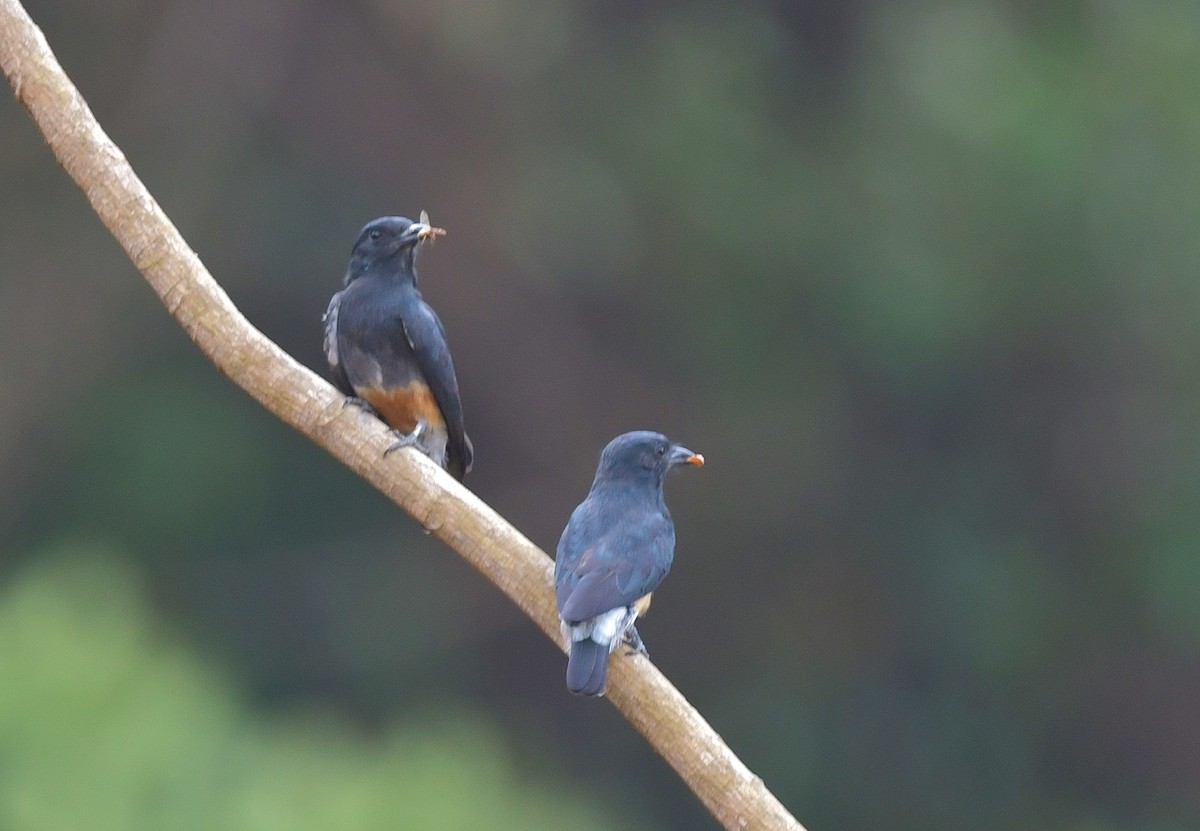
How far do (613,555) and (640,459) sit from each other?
0.67m

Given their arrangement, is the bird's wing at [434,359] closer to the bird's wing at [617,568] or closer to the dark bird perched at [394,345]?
the dark bird perched at [394,345]

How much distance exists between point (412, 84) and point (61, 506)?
4203 millimetres

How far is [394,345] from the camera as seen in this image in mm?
6656

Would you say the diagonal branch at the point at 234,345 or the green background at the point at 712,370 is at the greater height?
the diagonal branch at the point at 234,345

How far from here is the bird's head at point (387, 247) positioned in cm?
672

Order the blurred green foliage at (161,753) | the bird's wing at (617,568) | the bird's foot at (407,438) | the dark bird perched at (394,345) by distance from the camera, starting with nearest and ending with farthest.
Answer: the bird's foot at (407,438) → the bird's wing at (617,568) → the dark bird perched at (394,345) → the blurred green foliage at (161,753)

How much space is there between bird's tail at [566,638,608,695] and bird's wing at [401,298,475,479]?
1788 mm

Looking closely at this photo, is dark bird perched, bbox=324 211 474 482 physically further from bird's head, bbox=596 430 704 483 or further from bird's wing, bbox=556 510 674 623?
bird's wing, bbox=556 510 674 623

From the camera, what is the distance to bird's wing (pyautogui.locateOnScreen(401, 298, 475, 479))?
670 centimetres

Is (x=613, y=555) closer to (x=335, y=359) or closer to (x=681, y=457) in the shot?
(x=681, y=457)

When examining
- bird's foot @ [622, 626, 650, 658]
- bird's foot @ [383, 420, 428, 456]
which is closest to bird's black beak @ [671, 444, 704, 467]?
bird's foot @ [383, 420, 428, 456]

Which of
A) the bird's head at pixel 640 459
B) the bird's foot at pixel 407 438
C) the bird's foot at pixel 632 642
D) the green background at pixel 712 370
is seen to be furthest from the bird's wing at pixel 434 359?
the green background at pixel 712 370

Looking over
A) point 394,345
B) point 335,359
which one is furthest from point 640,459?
point 335,359

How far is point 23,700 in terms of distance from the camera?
11125 mm
